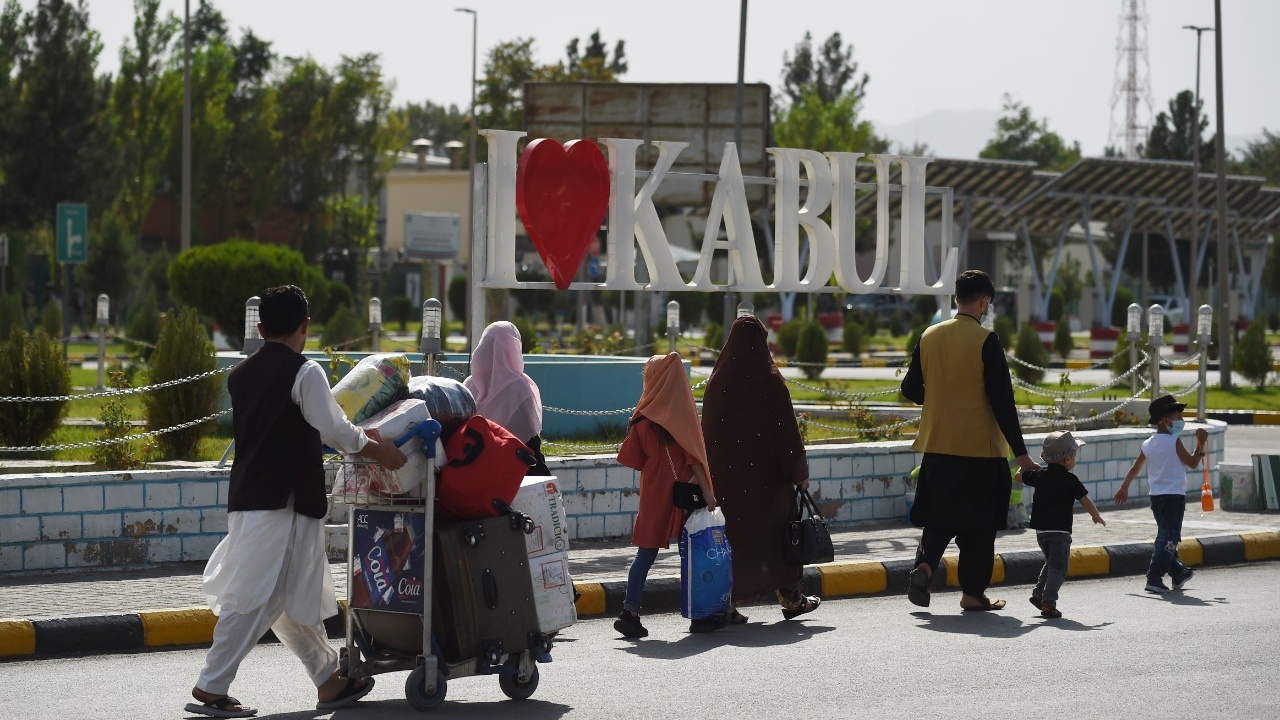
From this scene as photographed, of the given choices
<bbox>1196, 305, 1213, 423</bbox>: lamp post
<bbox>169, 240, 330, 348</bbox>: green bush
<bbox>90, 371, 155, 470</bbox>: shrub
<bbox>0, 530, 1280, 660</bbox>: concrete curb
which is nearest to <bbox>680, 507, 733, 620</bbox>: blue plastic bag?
<bbox>0, 530, 1280, 660</bbox>: concrete curb

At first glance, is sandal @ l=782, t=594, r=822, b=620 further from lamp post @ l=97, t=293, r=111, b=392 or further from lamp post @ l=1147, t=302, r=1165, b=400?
lamp post @ l=97, t=293, r=111, b=392

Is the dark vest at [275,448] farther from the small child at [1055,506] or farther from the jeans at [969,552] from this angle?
the small child at [1055,506]

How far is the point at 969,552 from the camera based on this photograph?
8.83 m

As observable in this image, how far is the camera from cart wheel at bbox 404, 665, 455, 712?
6219 mm

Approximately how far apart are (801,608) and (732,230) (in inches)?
205

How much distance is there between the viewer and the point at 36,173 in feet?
156

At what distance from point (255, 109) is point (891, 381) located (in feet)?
130

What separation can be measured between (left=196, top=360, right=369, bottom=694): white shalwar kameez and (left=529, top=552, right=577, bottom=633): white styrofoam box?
→ 0.80 metres

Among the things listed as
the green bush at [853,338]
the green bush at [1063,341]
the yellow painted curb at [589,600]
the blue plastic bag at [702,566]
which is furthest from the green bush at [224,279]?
the green bush at [1063,341]

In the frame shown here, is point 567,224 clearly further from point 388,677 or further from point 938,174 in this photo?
point 938,174

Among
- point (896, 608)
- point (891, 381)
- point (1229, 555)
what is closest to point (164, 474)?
point (896, 608)

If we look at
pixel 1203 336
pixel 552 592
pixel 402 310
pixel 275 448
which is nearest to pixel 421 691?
pixel 552 592

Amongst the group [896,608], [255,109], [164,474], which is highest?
[255,109]

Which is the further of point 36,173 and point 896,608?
point 36,173
